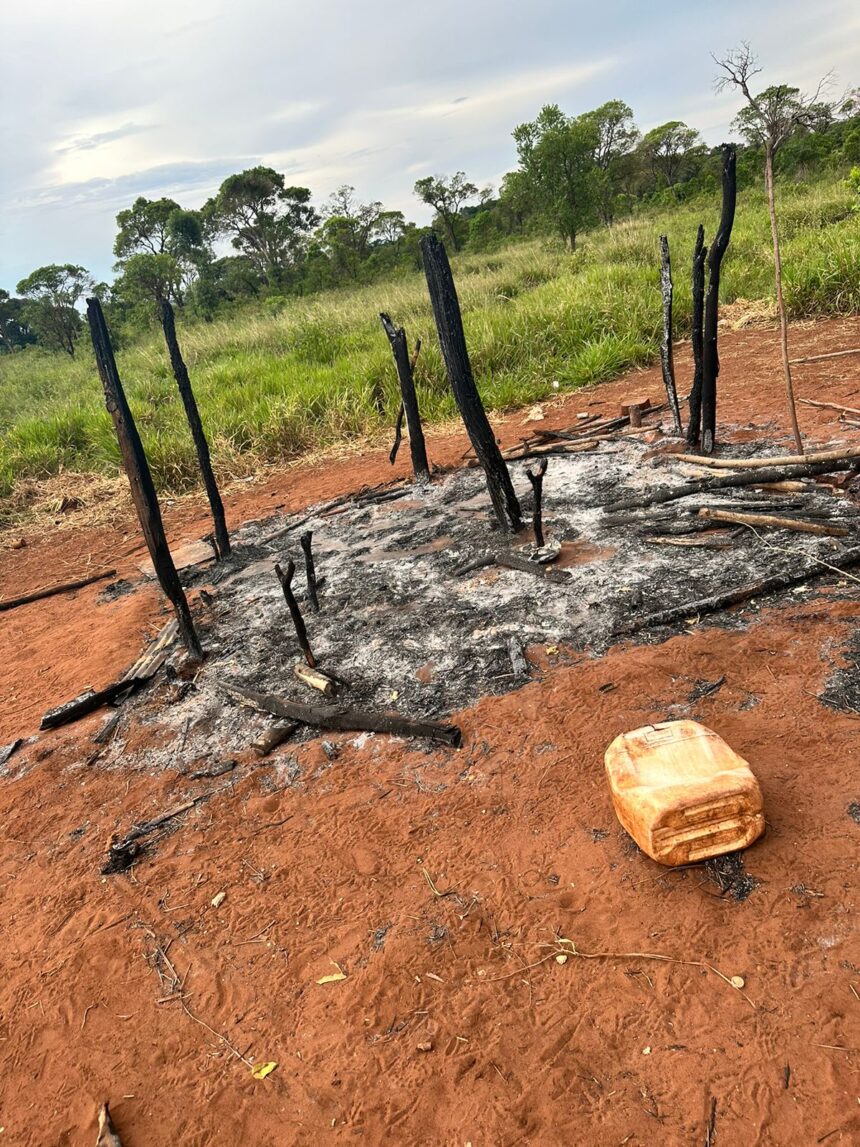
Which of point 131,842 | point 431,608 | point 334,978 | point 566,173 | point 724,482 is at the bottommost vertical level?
point 334,978

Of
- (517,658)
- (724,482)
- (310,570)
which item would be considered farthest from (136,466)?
(724,482)

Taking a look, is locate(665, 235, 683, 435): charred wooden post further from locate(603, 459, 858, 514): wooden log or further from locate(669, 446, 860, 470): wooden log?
locate(603, 459, 858, 514): wooden log

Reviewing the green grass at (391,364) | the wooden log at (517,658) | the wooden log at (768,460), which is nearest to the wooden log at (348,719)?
the wooden log at (517,658)

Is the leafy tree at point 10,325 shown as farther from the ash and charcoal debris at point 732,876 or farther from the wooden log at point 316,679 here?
the ash and charcoal debris at point 732,876

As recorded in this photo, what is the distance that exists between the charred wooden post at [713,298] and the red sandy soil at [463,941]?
233 centimetres

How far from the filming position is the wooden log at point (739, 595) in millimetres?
3160

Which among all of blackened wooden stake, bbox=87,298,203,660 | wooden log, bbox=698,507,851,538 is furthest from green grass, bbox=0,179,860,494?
wooden log, bbox=698,507,851,538

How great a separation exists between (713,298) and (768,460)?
1.32 m

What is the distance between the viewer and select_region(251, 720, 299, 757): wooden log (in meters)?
2.96

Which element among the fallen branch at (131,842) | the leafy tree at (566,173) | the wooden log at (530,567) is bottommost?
the fallen branch at (131,842)

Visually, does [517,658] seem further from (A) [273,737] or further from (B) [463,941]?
(B) [463,941]

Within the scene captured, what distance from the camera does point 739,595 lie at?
3.17 metres

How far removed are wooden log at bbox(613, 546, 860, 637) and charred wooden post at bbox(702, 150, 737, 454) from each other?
6.44 ft

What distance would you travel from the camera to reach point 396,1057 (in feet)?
5.73
